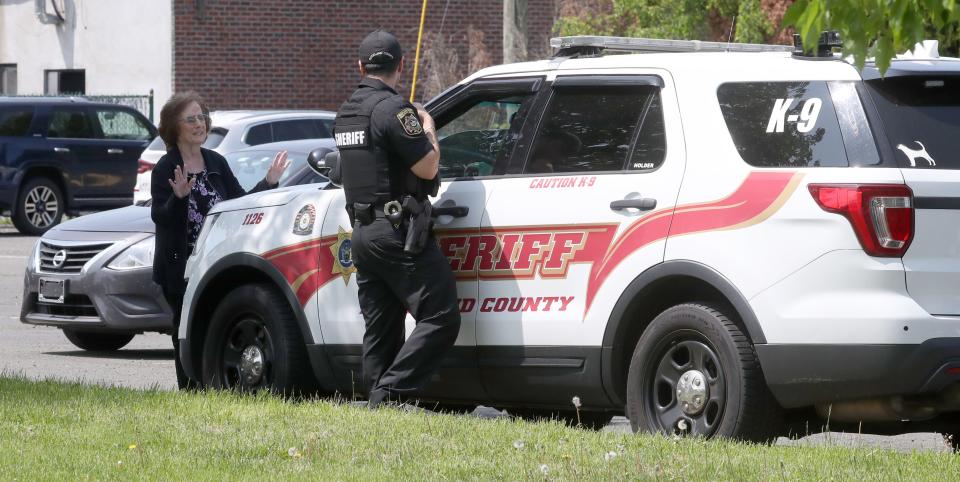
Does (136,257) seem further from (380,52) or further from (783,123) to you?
(783,123)

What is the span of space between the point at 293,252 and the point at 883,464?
10.4 feet

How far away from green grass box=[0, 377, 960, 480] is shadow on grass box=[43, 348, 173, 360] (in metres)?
4.37

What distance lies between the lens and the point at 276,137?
774 inches

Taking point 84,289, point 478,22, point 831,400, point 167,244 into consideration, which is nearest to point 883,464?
point 831,400

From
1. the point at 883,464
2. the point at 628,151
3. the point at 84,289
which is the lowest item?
the point at 84,289

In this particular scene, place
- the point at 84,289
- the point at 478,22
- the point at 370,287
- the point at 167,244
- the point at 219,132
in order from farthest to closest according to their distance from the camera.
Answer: the point at 478,22
the point at 219,132
the point at 84,289
the point at 167,244
the point at 370,287

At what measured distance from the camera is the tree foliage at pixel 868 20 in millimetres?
4488

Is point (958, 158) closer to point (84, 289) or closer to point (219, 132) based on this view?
point (84, 289)

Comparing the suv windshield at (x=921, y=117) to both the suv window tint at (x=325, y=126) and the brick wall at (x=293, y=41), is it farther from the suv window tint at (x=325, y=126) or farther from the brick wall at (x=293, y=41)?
the brick wall at (x=293, y=41)

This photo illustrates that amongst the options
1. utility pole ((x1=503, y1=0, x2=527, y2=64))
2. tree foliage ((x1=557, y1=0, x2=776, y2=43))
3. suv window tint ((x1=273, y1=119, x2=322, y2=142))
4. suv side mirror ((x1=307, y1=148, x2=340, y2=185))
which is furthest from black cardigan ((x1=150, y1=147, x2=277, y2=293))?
tree foliage ((x1=557, y1=0, x2=776, y2=43))

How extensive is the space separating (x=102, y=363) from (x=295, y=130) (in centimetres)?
921

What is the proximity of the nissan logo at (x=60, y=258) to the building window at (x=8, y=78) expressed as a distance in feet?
74.6

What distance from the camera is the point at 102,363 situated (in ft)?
37.2

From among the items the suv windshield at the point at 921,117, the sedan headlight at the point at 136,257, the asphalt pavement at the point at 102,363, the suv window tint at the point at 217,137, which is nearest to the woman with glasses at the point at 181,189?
the asphalt pavement at the point at 102,363
